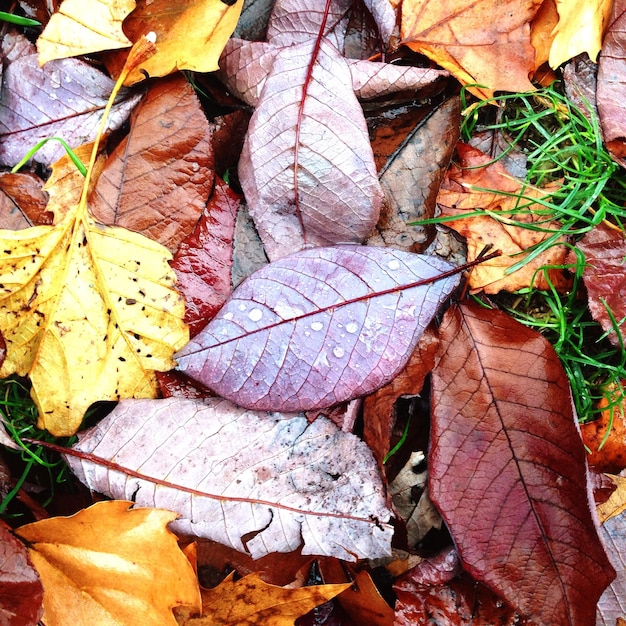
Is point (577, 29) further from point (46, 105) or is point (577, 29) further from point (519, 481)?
point (46, 105)

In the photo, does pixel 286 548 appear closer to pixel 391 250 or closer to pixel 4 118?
pixel 391 250

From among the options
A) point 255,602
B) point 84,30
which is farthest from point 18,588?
point 84,30

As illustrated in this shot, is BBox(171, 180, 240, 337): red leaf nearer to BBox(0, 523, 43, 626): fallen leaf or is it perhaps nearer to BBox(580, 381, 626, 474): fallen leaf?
BBox(0, 523, 43, 626): fallen leaf

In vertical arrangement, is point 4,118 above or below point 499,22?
below

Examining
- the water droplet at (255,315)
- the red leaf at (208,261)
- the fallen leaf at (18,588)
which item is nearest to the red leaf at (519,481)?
the water droplet at (255,315)

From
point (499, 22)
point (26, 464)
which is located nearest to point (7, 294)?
point (26, 464)
